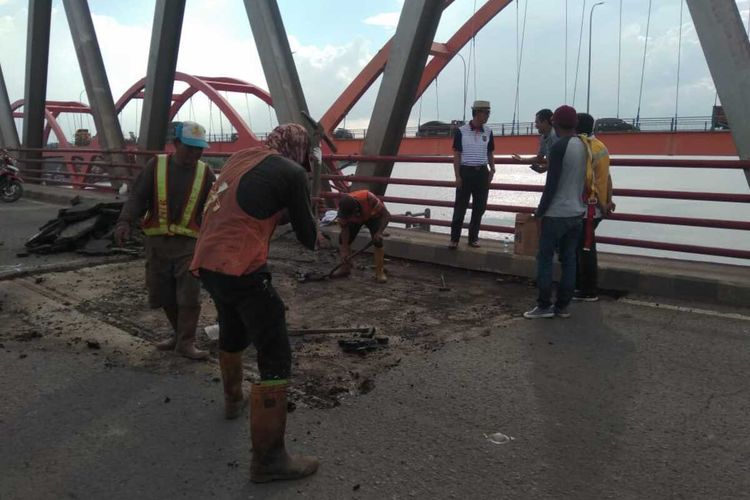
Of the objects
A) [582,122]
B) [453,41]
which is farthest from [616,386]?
[453,41]

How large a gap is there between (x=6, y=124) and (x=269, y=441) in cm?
2345

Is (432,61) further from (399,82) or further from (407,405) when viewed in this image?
(407,405)

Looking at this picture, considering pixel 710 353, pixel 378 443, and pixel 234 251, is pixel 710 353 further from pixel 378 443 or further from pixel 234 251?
pixel 234 251

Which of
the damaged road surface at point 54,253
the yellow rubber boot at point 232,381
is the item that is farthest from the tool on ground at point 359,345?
the damaged road surface at point 54,253

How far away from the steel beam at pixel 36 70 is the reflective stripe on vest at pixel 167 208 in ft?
55.8

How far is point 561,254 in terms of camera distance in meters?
5.00

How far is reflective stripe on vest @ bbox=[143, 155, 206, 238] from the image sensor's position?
4.03m

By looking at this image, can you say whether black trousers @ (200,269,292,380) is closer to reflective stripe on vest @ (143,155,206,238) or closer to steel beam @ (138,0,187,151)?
reflective stripe on vest @ (143,155,206,238)

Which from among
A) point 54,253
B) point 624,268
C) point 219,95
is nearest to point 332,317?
point 624,268

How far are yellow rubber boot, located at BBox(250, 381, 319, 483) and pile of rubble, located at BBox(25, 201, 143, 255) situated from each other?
564 centimetres

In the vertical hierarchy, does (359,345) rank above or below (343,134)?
below

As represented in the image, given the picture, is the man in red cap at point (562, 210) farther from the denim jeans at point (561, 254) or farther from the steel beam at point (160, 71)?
the steel beam at point (160, 71)

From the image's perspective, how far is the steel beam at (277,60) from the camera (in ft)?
34.4

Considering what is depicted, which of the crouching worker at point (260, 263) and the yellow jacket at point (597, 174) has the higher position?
the yellow jacket at point (597, 174)
